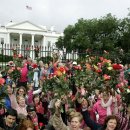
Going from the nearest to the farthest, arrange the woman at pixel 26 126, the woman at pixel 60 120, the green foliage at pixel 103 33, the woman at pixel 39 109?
the woman at pixel 26 126 → the woman at pixel 60 120 → the woman at pixel 39 109 → the green foliage at pixel 103 33

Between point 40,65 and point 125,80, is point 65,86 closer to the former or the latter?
point 125,80

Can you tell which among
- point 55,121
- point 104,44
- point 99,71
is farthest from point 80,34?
point 55,121

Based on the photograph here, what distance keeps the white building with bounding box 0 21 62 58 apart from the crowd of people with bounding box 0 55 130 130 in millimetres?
67439

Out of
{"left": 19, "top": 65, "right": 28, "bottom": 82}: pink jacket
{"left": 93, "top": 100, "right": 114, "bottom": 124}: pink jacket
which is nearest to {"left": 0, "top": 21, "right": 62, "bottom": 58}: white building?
{"left": 19, "top": 65, "right": 28, "bottom": 82}: pink jacket

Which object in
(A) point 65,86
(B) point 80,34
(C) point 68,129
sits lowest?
(C) point 68,129

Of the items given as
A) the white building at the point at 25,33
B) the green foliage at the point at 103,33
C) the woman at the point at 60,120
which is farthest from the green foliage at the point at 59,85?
the white building at the point at 25,33

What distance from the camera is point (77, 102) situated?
799 centimetres

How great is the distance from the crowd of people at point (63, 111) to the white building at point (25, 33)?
67.4m

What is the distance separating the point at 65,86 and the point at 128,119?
142 centimetres

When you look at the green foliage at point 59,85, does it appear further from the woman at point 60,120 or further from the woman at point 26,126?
the woman at point 26,126

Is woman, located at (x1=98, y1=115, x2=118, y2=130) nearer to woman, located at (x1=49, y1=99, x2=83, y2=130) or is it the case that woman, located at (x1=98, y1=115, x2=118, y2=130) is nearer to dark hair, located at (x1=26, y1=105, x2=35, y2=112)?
woman, located at (x1=49, y1=99, x2=83, y2=130)

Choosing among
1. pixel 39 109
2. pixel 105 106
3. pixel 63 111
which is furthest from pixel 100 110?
pixel 39 109

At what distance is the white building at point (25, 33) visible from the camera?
76875 mm

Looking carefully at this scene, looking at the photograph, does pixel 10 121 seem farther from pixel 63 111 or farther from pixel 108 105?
pixel 108 105
